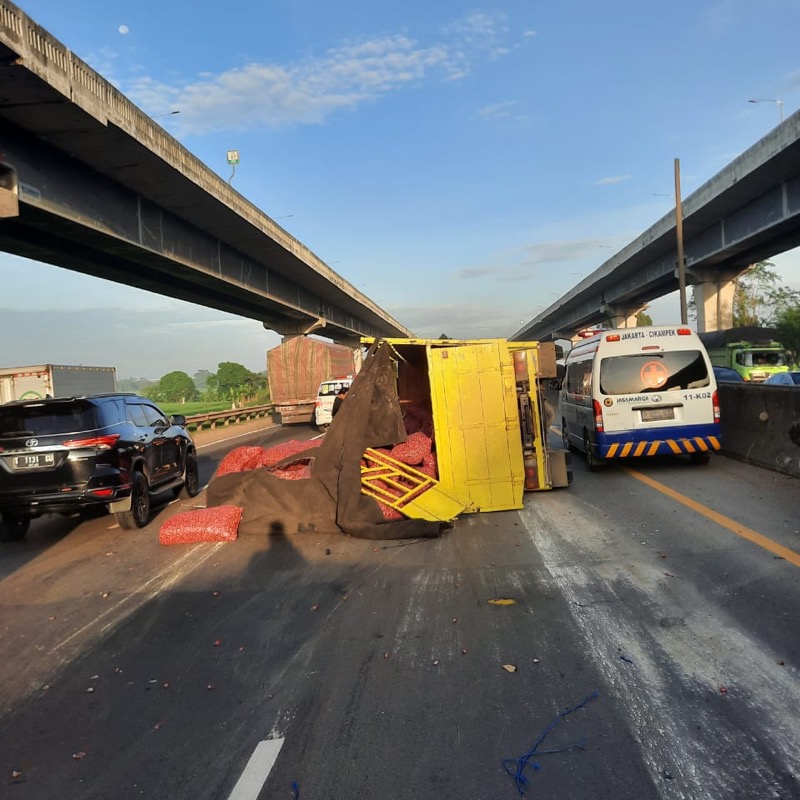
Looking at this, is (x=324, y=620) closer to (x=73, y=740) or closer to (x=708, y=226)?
(x=73, y=740)

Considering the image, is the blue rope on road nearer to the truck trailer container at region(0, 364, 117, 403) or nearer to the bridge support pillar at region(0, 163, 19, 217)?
the bridge support pillar at region(0, 163, 19, 217)

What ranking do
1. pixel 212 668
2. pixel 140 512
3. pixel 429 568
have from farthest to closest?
Result: pixel 140 512 < pixel 429 568 < pixel 212 668

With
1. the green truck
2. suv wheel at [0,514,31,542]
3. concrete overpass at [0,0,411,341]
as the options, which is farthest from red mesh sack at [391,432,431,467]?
the green truck

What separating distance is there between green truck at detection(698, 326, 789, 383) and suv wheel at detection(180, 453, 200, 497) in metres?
26.4

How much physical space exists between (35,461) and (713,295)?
3607 cm

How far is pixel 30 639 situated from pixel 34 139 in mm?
11060

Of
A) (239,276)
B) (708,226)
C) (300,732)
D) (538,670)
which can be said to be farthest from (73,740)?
(708,226)

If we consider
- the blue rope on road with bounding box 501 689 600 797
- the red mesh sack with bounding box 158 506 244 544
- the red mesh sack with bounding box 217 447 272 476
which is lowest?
the blue rope on road with bounding box 501 689 600 797

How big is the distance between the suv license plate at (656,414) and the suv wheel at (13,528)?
907cm

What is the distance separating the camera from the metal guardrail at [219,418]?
29.0 meters

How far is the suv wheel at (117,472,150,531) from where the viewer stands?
9047 millimetres

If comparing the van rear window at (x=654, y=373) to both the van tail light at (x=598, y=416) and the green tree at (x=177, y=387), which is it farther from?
the green tree at (x=177, y=387)

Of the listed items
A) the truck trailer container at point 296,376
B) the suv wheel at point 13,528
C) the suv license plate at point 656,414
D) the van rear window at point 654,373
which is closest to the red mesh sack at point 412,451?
the van rear window at point 654,373

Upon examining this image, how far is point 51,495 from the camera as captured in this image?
815cm
